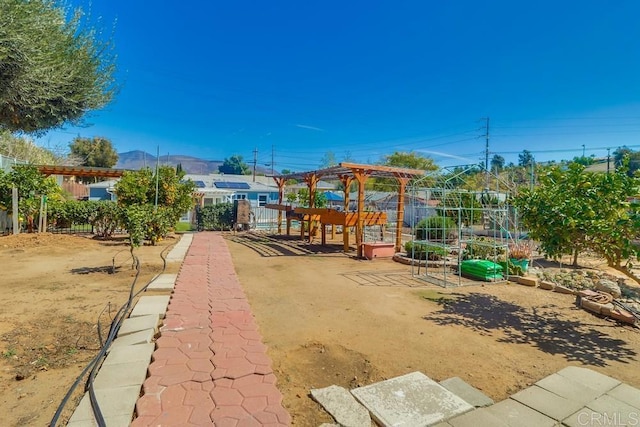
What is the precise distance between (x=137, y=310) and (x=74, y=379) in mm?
1663

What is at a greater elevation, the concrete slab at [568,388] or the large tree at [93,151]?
the large tree at [93,151]

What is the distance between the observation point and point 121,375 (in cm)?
300

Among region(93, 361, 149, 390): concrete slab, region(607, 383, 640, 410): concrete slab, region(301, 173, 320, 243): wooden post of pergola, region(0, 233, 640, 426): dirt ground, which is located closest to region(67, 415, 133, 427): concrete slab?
region(0, 233, 640, 426): dirt ground

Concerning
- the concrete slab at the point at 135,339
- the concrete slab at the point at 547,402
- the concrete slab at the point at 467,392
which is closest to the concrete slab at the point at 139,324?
the concrete slab at the point at 135,339

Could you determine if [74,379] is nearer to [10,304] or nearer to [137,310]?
[137,310]

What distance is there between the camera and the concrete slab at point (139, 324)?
398 cm

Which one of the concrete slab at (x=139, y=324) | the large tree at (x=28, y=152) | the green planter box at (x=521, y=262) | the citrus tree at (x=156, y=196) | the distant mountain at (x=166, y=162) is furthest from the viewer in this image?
the large tree at (x=28, y=152)

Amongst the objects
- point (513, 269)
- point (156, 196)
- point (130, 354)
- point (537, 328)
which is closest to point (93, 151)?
point (156, 196)

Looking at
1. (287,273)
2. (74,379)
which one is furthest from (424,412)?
(287,273)

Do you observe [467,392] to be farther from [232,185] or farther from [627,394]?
[232,185]

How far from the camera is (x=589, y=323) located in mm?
4859

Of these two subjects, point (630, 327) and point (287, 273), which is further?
point (287, 273)
